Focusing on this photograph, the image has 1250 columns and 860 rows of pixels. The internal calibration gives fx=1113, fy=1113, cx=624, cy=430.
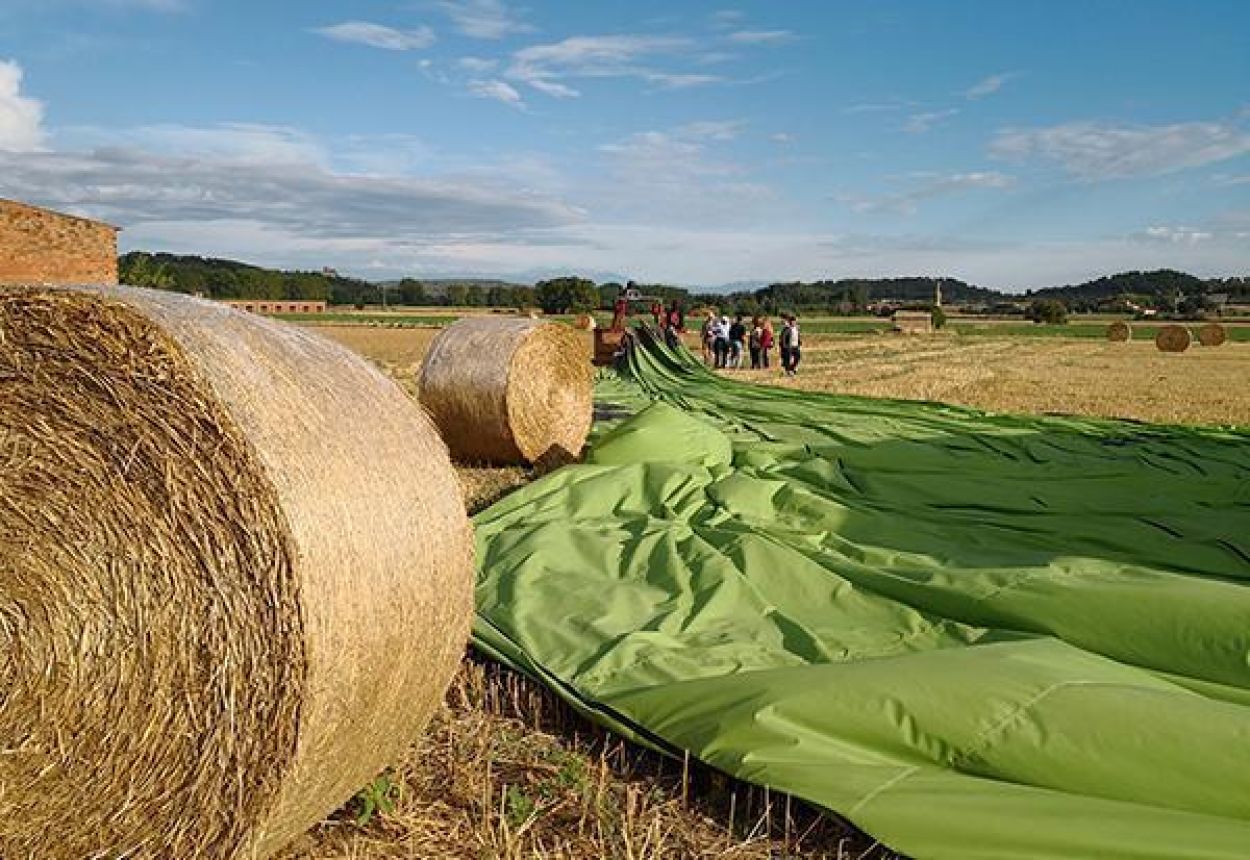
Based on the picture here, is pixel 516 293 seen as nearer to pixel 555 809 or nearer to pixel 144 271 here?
pixel 144 271

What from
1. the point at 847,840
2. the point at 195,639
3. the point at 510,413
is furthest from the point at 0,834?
the point at 510,413

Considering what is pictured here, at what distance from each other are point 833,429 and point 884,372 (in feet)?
46.9

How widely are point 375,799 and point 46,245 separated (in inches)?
1343

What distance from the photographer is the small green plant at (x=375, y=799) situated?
3236 mm

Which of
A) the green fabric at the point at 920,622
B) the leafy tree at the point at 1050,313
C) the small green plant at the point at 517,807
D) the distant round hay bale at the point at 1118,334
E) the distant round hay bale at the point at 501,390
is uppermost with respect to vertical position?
the leafy tree at the point at 1050,313

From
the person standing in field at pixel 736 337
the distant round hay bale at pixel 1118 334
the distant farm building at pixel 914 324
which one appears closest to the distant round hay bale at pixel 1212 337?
the distant round hay bale at pixel 1118 334

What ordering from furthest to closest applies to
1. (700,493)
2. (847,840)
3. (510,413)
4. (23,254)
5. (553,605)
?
(23,254), (510,413), (700,493), (553,605), (847,840)

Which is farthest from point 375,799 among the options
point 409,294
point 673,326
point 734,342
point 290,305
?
point 409,294

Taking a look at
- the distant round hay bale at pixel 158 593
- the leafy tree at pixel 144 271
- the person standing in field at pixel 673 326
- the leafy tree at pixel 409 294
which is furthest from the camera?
the leafy tree at pixel 409 294

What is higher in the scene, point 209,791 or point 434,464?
point 434,464

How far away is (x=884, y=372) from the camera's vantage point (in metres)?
23.5

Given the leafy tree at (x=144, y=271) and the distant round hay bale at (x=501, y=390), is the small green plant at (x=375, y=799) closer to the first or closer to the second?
the distant round hay bale at (x=501, y=390)

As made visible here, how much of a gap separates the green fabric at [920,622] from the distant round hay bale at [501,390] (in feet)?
4.30

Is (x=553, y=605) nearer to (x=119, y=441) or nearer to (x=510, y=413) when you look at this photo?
(x=119, y=441)
